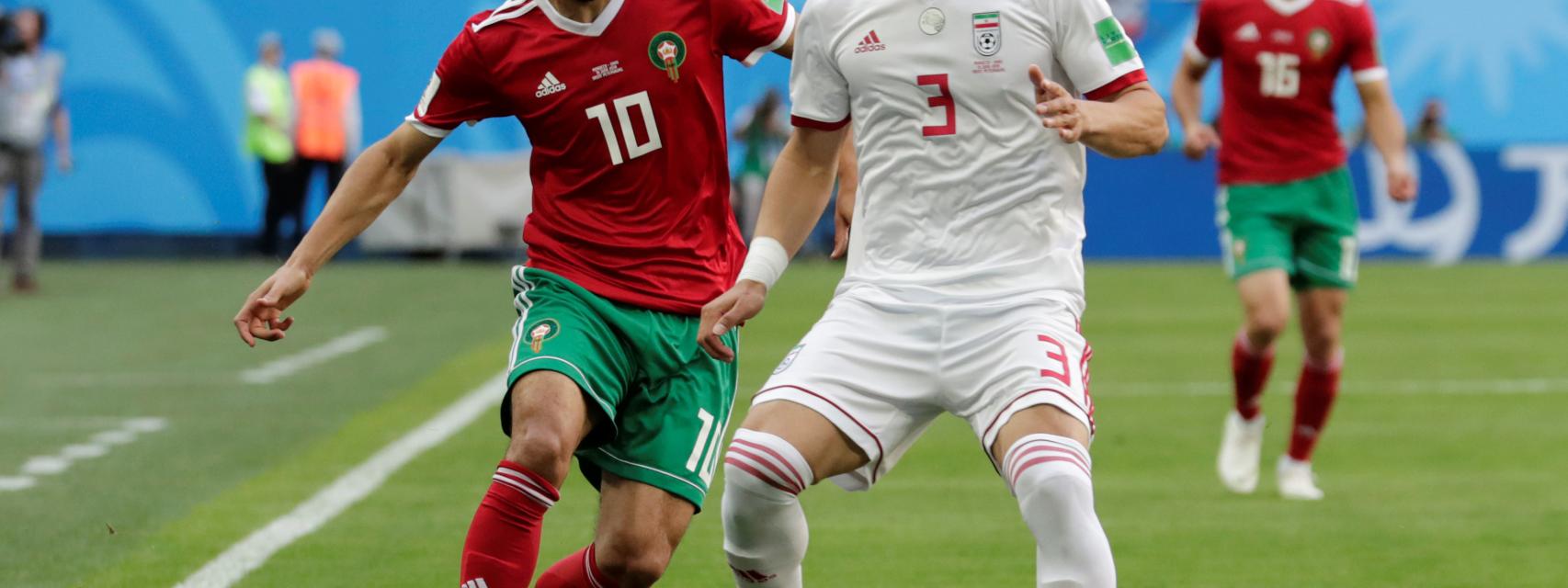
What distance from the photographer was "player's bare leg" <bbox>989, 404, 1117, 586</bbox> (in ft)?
14.8

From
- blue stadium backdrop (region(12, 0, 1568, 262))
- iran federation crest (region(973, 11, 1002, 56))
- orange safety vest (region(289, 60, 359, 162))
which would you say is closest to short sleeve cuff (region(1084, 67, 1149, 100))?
iran federation crest (region(973, 11, 1002, 56))

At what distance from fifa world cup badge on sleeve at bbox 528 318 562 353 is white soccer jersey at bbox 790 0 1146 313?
2.75ft

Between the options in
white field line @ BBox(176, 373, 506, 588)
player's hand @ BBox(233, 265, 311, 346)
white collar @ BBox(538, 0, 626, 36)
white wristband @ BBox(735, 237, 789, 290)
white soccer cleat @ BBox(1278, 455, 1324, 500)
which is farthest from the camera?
white soccer cleat @ BBox(1278, 455, 1324, 500)

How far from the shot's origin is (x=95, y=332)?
15172 millimetres

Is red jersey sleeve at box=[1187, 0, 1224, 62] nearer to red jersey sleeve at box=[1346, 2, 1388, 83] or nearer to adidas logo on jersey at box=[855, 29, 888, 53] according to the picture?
red jersey sleeve at box=[1346, 2, 1388, 83]

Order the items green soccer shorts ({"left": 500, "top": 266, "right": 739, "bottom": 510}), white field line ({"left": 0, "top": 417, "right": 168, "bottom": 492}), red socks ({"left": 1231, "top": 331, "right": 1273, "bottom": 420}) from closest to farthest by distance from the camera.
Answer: green soccer shorts ({"left": 500, "top": 266, "right": 739, "bottom": 510}), red socks ({"left": 1231, "top": 331, "right": 1273, "bottom": 420}), white field line ({"left": 0, "top": 417, "right": 168, "bottom": 492})

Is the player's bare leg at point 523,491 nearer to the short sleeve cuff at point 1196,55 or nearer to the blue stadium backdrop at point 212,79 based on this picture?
the short sleeve cuff at point 1196,55

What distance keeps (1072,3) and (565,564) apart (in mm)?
1900

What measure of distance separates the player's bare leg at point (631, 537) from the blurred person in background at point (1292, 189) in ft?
11.5

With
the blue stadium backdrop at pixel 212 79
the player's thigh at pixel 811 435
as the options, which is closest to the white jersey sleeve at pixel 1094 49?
the player's thigh at pixel 811 435

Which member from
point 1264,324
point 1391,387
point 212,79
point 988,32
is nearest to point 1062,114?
point 988,32

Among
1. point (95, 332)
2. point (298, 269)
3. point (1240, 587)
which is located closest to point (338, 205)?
point (298, 269)

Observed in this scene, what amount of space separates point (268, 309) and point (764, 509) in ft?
4.31

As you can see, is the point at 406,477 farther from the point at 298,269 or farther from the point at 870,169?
the point at 870,169
